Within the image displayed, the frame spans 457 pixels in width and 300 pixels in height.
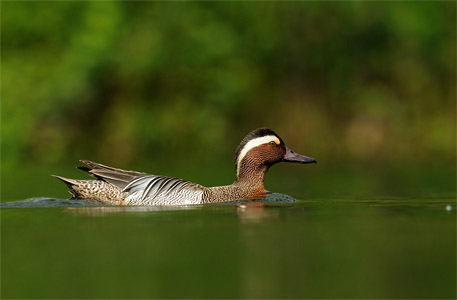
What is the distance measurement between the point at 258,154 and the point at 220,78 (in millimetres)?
12892

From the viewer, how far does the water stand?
6395mm

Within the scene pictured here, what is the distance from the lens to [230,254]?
24.6 feet

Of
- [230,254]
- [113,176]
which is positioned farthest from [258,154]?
[230,254]

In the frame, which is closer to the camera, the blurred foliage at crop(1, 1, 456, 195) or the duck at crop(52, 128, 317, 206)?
the duck at crop(52, 128, 317, 206)

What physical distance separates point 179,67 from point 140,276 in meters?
18.4

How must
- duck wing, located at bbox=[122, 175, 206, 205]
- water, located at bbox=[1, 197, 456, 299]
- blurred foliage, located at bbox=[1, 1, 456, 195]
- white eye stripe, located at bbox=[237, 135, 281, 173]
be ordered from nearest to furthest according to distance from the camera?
water, located at bbox=[1, 197, 456, 299]
duck wing, located at bbox=[122, 175, 206, 205]
white eye stripe, located at bbox=[237, 135, 281, 173]
blurred foliage, located at bbox=[1, 1, 456, 195]

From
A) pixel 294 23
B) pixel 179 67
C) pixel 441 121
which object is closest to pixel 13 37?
pixel 179 67

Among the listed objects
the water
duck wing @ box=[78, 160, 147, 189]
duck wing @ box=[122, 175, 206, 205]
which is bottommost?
the water

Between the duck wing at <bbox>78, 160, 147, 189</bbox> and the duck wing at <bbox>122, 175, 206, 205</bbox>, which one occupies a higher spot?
the duck wing at <bbox>78, 160, 147, 189</bbox>

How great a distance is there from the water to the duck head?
66.2 inches

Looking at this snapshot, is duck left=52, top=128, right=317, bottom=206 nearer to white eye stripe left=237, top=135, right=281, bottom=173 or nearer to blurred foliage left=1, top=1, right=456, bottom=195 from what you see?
white eye stripe left=237, top=135, right=281, bottom=173

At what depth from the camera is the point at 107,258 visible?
24.2 ft

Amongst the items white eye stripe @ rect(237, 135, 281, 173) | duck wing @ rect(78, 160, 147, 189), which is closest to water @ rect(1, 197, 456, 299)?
duck wing @ rect(78, 160, 147, 189)

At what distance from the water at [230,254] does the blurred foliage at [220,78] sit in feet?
41.7
